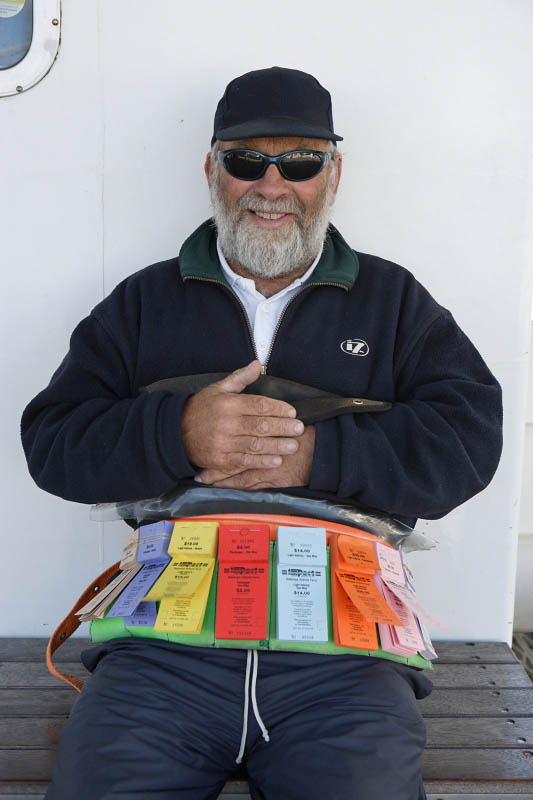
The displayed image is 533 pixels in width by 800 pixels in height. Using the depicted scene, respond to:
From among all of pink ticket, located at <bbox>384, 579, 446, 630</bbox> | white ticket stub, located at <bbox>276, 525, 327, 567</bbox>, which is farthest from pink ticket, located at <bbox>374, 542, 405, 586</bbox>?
white ticket stub, located at <bbox>276, 525, 327, 567</bbox>

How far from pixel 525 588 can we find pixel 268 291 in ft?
5.30

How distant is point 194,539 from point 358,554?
1.11 feet

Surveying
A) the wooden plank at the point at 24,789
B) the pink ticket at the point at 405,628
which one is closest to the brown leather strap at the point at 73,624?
the wooden plank at the point at 24,789

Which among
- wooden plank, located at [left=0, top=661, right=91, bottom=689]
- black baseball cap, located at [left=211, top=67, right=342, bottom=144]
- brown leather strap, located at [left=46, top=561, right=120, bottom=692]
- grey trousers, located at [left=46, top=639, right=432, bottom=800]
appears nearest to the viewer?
grey trousers, located at [left=46, top=639, right=432, bottom=800]

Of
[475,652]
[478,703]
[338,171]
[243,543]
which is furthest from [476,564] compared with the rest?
[338,171]

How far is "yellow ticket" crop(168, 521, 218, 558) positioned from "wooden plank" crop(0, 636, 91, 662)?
0.70 meters

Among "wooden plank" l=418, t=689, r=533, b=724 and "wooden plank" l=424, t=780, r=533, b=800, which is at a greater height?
"wooden plank" l=418, t=689, r=533, b=724

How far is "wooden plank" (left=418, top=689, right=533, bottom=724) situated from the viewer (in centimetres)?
177

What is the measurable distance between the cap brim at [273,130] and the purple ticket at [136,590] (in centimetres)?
97

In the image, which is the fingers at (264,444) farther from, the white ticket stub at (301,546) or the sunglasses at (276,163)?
the sunglasses at (276,163)

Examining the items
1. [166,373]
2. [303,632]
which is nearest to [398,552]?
[303,632]

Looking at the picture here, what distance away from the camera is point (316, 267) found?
1.87 m

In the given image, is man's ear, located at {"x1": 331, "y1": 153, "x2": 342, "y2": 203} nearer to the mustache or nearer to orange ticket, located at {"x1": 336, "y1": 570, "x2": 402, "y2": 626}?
the mustache

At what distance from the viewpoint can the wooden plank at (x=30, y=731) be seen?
162 centimetres
